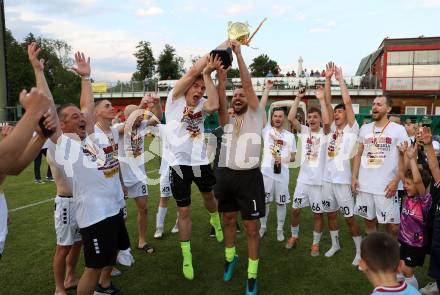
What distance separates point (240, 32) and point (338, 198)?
2.90 meters

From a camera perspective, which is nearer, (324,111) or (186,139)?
(186,139)

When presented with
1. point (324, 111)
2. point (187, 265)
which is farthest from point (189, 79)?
point (187, 265)

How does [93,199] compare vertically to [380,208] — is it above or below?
above

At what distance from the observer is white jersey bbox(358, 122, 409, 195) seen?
509 centimetres

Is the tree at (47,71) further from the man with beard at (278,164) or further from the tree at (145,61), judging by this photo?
the man with beard at (278,164)

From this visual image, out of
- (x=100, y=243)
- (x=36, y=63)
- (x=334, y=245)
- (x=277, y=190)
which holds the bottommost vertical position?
(x=334, y=245)

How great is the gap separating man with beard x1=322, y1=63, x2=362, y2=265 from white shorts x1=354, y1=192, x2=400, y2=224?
0.20 meters

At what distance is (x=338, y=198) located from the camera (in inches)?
218

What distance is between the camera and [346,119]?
5648 millimetres

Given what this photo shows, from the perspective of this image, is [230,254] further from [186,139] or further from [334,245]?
[334,245]

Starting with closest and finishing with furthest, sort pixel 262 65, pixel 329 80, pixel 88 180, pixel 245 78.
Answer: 1. pixel 88 180
2. pixel 245 78
3. pixel 329 80
4. pixel 262 65

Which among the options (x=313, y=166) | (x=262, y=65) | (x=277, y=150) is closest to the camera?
(x=313, y=166)

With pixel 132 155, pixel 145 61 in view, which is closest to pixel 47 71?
pixel 145 61

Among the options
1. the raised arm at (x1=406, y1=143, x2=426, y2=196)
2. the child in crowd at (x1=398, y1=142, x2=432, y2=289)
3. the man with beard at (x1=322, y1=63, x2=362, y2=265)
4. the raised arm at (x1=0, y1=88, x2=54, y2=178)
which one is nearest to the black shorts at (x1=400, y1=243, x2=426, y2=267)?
the child in crowd at (x1=398, y1=142, x2=432, y2=289)
